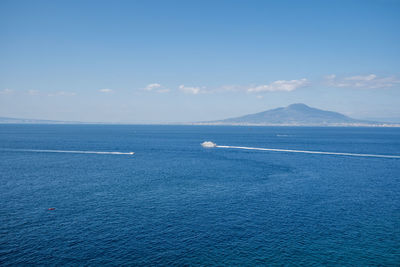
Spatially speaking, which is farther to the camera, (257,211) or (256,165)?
(256,165)

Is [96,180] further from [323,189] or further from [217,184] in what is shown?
[323,189]

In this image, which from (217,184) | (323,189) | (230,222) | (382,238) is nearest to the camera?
(382,238)

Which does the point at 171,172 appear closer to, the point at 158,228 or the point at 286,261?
the point at 158,228

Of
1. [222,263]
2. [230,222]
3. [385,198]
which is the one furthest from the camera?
[385,198]

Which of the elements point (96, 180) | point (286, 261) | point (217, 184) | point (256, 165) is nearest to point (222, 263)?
point (286, 261)

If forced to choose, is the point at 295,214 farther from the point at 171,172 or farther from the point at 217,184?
the point at 171,172

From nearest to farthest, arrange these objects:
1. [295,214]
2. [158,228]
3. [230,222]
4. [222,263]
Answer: [222,263] → [158,228] → [230,222] → [295,214]

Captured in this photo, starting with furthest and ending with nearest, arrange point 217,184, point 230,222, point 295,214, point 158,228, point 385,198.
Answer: point 217,184 < point 385,198 < point 295,214 < point 230,222 < point 158,228

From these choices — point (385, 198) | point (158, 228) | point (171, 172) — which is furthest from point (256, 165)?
point (158, 228)

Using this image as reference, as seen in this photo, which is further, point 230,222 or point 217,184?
point 217,184
